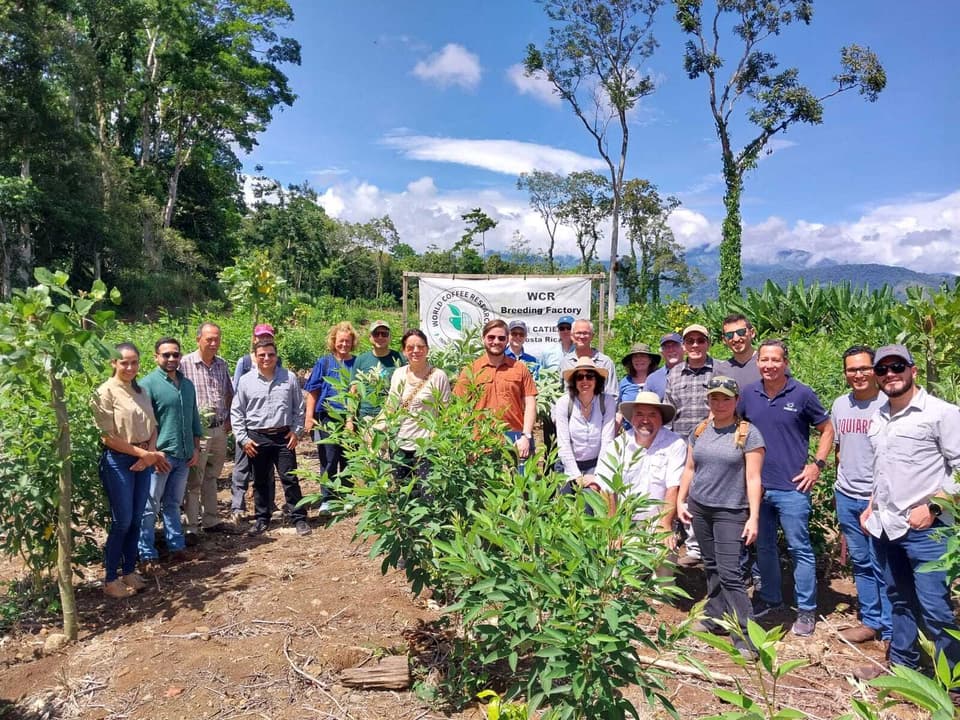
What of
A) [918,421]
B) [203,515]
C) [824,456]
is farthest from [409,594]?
[918,421]

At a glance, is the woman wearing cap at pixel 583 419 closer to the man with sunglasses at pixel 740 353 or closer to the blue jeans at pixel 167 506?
the man with sunglasses at pixel 740 353

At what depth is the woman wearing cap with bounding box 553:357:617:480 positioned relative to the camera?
11.6ft

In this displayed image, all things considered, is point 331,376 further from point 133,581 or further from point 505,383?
point 133,581

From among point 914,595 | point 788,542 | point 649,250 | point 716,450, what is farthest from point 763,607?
point 649,250

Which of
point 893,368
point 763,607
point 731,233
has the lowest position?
point 763,607

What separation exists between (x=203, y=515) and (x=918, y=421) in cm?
Result: 471

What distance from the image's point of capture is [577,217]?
42156 mm

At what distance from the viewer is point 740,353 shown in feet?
12.5

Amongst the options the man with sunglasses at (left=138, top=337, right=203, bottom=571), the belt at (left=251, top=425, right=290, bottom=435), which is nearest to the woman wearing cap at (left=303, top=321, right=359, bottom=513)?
the belt at (left=251, top=425, right=290, bottom=435)

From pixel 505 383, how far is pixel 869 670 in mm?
2411

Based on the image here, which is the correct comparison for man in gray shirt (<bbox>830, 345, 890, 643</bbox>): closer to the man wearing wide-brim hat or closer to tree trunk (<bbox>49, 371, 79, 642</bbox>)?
the man wearing wide-brim hat

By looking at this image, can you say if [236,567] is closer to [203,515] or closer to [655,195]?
[203,515]

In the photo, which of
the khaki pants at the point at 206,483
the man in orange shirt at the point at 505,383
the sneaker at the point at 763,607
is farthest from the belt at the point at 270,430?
the sneaker at the point at 763,607

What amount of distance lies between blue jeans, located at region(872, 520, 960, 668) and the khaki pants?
4331 mm
